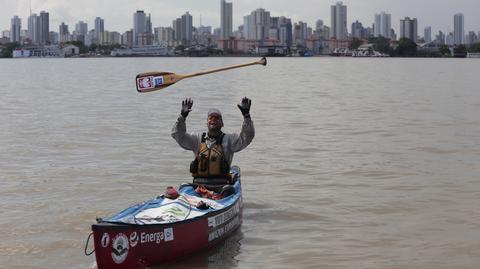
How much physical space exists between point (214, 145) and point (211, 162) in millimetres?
265

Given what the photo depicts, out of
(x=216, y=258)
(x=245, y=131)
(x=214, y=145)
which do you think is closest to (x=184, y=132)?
(x=214, y=145)

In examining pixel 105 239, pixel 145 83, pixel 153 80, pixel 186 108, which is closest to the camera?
pixel 105 239

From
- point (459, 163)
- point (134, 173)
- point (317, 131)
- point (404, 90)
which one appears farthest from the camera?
point (404, 90)

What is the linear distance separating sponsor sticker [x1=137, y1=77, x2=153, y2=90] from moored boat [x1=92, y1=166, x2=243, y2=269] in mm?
2993

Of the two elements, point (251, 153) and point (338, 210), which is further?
point (251, 153)

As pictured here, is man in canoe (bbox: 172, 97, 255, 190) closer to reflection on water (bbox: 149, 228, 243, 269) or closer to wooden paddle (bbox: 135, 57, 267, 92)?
reflection on water (bbox: 149, 228, 243, 269)

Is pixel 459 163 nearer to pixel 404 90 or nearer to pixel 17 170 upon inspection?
pixel 17 170

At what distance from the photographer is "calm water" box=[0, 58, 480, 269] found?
33.5 feet

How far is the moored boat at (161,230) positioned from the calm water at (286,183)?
346 millimetres

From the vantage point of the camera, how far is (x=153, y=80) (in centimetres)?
1279

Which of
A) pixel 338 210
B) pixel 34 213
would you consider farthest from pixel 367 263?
pixel 34 213

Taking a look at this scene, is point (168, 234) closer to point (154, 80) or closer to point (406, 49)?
point (154, 80)

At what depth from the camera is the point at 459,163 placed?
57.4 ft

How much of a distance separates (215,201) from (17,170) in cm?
768
